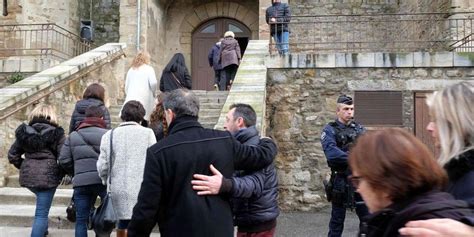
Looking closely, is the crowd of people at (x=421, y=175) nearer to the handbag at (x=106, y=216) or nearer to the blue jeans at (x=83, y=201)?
the handbag at (x=106, y=216)

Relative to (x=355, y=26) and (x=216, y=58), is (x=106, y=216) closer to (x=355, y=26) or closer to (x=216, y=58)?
(x=216, y=58)

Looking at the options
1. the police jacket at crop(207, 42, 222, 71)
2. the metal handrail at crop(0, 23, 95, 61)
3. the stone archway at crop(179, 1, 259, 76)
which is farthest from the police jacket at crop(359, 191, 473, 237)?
the stone archway at crop(179, 1, 259, 76)

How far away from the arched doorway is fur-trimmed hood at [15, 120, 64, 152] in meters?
10.3

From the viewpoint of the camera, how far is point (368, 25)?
14922 mm

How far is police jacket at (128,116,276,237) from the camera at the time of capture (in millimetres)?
2812

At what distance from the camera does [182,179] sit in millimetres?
2857

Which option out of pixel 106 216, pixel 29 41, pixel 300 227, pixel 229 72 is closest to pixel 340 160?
pixel 106 216

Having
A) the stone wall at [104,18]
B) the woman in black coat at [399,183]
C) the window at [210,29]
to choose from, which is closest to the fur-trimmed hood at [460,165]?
the woman in black coat at [399,183]

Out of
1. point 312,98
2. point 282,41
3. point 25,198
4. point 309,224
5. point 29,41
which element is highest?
point 29,41

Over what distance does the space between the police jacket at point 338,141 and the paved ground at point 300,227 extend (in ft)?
5.99

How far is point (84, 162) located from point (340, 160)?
245cm

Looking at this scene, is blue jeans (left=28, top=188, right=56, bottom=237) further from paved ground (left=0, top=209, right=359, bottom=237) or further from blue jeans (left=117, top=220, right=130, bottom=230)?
blue jeans (left=117, top=220, right=130, bottom=230)

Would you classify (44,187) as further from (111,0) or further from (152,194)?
(111,0)

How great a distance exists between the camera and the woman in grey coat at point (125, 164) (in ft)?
13.5
